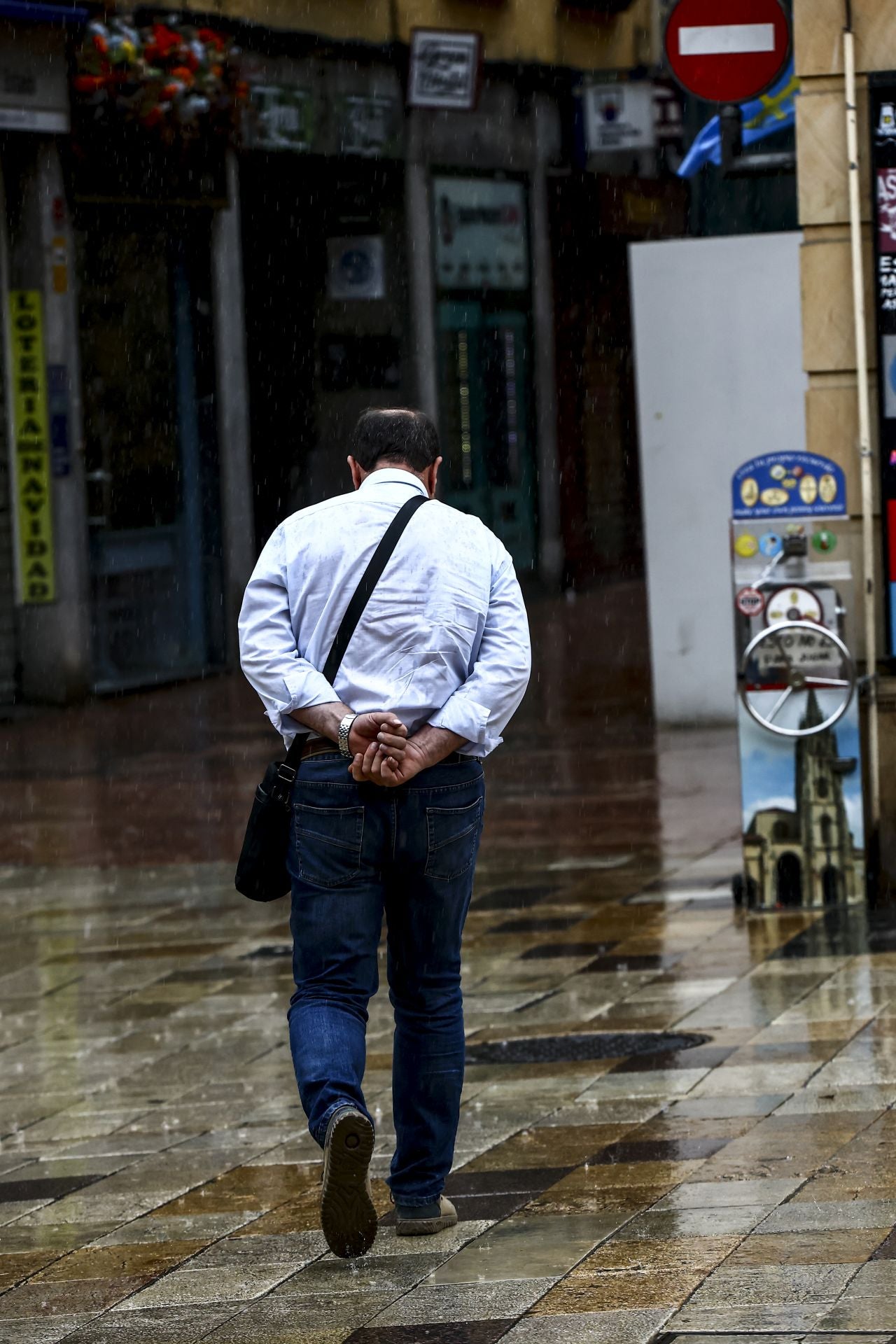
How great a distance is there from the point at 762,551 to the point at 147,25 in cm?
1009

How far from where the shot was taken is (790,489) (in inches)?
327

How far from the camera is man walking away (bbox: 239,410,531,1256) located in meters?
4.66

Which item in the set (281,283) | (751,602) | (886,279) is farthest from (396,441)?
(281,283)

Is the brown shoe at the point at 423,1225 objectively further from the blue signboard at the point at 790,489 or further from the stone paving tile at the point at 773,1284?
the blue signboard at the point at 790,489

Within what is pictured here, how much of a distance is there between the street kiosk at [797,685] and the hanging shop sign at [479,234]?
1433 centimetres

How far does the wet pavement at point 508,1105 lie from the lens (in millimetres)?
4199

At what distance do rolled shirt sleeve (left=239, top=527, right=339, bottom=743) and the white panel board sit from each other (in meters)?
8.73

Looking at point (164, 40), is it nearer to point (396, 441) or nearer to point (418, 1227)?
point (396, 441)

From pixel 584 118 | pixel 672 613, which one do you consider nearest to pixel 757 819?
pixel 672 613

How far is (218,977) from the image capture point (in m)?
7.91

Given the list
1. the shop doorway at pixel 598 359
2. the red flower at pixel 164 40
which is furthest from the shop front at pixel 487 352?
the red flower at pixel 164 40

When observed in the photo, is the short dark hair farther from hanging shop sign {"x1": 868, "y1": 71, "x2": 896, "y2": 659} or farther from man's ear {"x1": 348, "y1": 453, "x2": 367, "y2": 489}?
hanging shop sign {"x1": 868, "y1": 71, "x2": 896, "y2": 659}

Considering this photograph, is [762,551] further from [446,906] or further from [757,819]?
[446,906]

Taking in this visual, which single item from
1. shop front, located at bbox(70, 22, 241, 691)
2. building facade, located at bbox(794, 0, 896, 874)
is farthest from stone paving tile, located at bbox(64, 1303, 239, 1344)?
shop front, located at bbox(70, 22, 241, 691)
